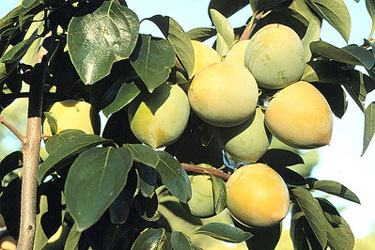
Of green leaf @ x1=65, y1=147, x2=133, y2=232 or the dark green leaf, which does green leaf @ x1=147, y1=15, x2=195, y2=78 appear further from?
the dark green leaf

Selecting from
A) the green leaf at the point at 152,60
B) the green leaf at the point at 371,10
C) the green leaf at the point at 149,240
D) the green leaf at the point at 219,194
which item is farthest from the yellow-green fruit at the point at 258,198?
the green leaf at the point at 371,10

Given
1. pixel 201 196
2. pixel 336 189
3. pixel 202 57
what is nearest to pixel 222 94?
pixel 202 57

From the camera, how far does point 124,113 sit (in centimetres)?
103

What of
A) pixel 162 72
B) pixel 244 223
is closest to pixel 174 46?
pixel 162 72

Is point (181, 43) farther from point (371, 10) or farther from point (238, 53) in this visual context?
point (371, 10)

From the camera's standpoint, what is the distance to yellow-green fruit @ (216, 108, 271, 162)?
102cm

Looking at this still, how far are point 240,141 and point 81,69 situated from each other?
1.13 ft

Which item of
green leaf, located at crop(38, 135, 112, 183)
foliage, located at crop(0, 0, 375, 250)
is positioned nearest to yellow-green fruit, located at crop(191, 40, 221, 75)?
foliage, located at crop(0, 0, 375, 250)

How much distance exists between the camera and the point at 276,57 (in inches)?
38.6

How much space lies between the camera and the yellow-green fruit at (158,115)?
36.2 inches

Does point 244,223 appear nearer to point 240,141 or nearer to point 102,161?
point 240,141

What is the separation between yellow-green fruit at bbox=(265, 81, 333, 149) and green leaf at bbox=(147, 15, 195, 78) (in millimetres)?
161

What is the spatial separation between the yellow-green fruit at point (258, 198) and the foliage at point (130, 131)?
0.10ft

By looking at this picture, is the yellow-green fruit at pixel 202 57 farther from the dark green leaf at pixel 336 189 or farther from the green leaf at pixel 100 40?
the dark green leaf at pixel 336 189
